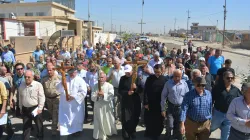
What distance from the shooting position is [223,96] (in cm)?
485

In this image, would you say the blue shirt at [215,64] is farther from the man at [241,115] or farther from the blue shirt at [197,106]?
the man at [241,115]

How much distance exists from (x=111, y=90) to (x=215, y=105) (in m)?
2.34

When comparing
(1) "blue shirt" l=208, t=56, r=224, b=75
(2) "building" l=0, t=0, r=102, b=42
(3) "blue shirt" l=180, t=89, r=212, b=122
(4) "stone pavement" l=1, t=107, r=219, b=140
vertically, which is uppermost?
(2) "building" l=0, t=0, r=102, b=42

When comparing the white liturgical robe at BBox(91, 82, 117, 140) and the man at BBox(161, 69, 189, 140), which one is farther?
the white liturgical robe at BBox(91, 82, 117, 140)

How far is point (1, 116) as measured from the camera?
17.8ft

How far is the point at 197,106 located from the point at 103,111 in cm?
248

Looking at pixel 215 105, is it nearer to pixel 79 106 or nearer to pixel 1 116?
pixel 79 106

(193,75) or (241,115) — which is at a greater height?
(193,75)

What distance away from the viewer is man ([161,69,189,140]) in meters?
5.38

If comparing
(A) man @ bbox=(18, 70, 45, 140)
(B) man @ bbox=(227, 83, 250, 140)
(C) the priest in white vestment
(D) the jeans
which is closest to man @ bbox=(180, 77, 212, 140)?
(B) man @ bbox=(227, 83, 250, 140)

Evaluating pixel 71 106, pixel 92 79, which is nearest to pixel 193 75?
pixel 71 106

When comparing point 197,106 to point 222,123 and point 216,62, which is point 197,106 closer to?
point 222,123

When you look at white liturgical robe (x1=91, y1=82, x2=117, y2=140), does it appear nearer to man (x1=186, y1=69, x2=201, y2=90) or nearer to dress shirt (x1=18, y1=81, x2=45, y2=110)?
dress shirt (x1=18, y1=81, x2=45, y2=110)

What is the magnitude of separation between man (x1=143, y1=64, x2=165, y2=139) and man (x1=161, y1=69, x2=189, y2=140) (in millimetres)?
401
